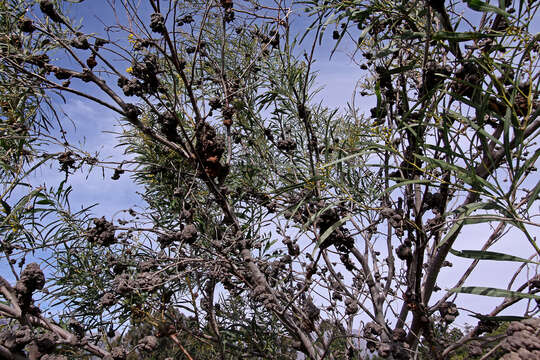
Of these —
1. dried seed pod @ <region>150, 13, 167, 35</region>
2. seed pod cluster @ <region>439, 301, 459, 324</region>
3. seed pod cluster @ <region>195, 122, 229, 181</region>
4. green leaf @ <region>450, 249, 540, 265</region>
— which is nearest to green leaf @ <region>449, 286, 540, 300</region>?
green leaf @ <region>450, 249, 540, 265</region>

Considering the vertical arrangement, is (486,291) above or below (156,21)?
below

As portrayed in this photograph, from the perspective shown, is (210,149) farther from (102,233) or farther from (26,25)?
(26,25)

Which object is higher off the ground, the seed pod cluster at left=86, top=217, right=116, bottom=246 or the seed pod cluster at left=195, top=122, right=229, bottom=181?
the seed pod cluster at left=195, top=122, right=229, bottom=181

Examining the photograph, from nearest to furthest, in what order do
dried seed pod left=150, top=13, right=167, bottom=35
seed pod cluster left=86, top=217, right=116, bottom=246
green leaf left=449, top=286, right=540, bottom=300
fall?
green leaf left=449, top=286, right=540, bottom=300 < dried seed pod left=150, top=13, right=167, bottom=35 < seed pod cluster left=86, top=217, right=116, bottom=246

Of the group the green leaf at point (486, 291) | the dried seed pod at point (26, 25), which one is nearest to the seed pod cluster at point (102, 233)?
the dried seed pod at point (26, 25)

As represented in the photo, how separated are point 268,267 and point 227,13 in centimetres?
108

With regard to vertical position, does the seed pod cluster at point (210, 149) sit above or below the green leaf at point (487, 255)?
above

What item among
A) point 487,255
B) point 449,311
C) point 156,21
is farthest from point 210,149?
point 449,311

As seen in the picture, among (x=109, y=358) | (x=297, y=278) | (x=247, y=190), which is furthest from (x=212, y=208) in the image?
(x=109, y=358)

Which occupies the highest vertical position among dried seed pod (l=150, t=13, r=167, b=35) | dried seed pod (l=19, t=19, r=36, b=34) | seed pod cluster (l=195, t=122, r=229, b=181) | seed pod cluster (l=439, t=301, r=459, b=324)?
dried seed pod (l=19, t=19, r=36, b=34)

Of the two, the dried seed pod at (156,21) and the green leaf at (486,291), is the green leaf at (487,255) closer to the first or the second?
the green leaf at (486,291)

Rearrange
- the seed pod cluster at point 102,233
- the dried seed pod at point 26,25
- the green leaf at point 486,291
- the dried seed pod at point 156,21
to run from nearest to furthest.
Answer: the green leaf at point 486,291
the dried seed pod at point 156,21
the seed pod cluster at point 102,233
the dried seed pod at point 26,25

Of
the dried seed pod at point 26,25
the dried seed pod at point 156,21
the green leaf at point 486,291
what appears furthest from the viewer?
the dried seed pod at point 26,25

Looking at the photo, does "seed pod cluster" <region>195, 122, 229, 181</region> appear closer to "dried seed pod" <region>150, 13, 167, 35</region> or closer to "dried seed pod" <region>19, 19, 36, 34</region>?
"dried seed pod" <region>150, 13, 167, 35</region>
